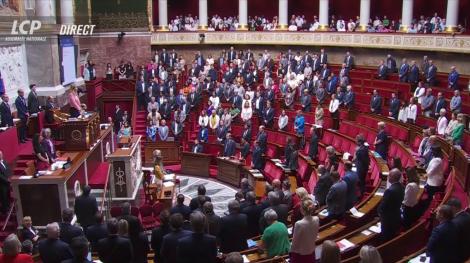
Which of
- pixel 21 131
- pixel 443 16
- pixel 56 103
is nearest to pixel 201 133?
pixel 56 103

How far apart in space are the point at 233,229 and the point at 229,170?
904 centimetres

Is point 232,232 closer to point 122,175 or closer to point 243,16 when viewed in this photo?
point 122,175

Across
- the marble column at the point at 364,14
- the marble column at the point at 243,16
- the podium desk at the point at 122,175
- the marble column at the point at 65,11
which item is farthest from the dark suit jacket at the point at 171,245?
the marble column at the point at 243,16

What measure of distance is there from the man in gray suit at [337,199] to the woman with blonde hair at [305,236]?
1.95m

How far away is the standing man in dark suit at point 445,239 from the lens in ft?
19.3

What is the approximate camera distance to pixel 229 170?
16.0 meters

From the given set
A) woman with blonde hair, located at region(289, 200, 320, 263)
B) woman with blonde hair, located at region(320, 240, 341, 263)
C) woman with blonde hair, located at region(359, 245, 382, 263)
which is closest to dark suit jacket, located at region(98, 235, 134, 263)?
woman with blonde hair, located at region(289, 200, 320, 263)

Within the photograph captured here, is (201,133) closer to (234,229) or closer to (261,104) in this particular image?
(261,104)

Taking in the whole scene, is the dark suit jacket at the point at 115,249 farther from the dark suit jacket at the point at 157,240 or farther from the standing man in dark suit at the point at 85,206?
the standing man in dark suit at the point at 85,206

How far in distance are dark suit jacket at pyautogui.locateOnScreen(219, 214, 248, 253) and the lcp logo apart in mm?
10893

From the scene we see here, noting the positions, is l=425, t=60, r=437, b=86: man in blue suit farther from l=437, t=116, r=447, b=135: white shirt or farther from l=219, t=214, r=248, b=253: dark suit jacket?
l=219, t=214, r=248, b=253: dark suit jacket

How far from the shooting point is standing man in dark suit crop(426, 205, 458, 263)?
231 inches

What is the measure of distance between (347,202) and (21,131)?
874 cm

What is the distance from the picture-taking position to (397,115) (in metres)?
16.3
